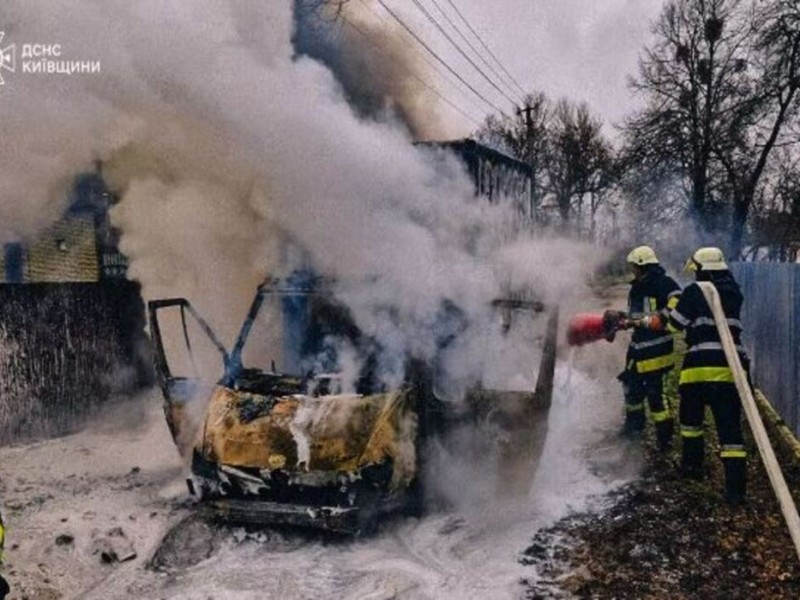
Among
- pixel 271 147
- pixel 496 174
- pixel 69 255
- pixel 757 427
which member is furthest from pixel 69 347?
pixel 69 255

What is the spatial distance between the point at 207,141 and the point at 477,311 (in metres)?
2.95

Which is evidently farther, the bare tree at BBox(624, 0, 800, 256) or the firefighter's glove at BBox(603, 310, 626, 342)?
the bare tree at BBox(624, 0, 800, 256)

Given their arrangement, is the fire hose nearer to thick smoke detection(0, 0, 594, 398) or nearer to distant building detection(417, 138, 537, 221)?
thick smoke detection(0, 0, 594, 398)

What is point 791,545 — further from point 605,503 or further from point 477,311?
point 477,311

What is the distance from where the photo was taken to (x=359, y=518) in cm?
489

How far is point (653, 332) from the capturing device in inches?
276

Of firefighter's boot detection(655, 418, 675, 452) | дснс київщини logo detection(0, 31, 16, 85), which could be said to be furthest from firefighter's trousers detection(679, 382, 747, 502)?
дснс київщини logo detection(0, 31, 16, 85)

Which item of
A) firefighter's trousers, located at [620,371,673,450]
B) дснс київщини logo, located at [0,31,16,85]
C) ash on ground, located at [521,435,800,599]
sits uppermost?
дснс київщини logo, located at [0,31,16,85]

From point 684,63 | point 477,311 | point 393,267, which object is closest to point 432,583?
point 477,311

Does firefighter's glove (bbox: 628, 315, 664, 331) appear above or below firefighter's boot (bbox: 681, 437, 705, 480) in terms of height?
above

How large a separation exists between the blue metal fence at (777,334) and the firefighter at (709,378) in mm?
1591

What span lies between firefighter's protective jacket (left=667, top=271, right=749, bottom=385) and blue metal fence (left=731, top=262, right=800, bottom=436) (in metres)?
1.65

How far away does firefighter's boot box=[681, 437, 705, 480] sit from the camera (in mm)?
6133

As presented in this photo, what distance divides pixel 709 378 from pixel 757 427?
1.19 m
